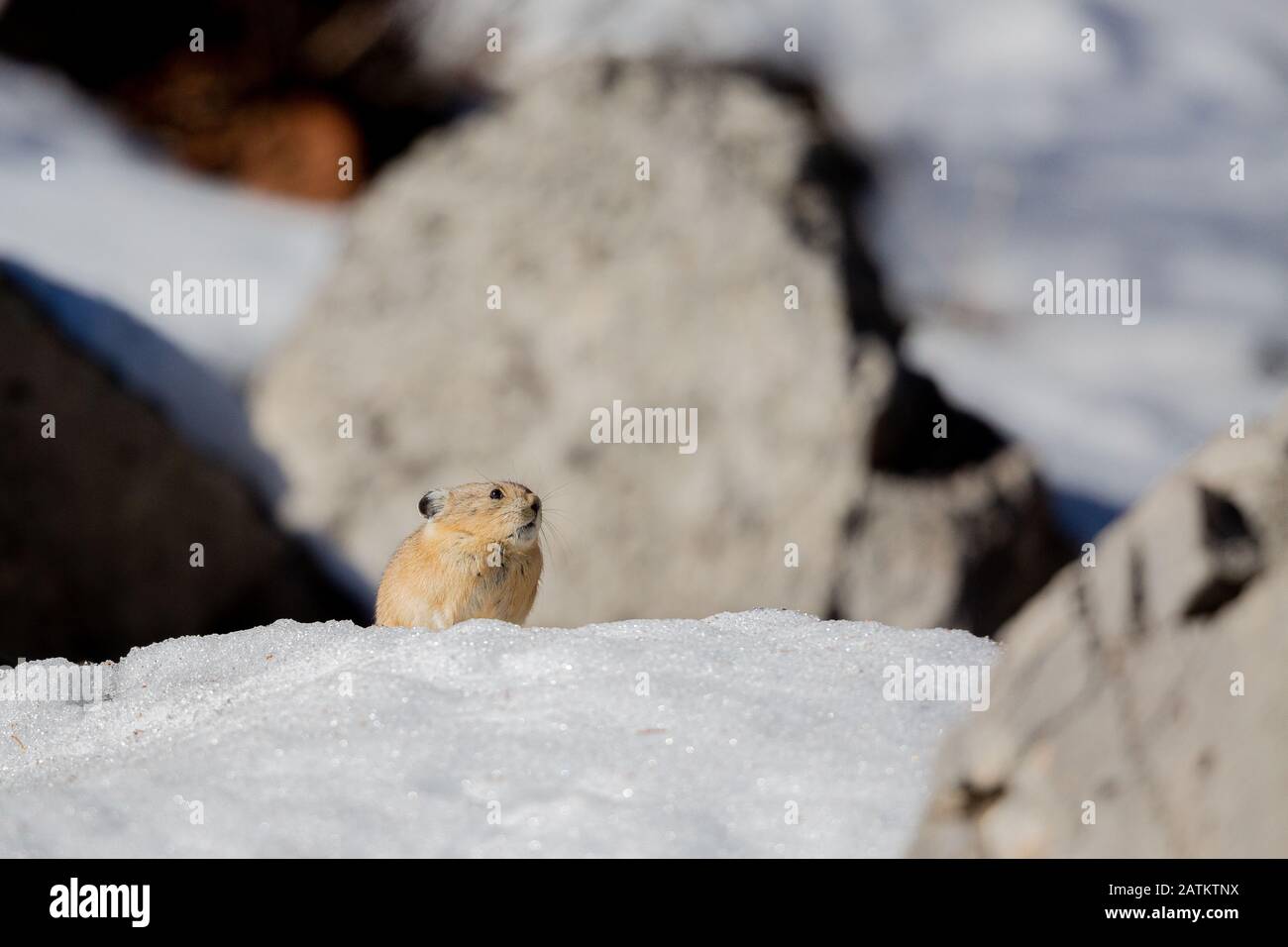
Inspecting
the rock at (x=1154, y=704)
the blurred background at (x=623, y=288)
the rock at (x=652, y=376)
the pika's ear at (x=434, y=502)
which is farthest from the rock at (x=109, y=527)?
the rock at (x=1154, y=704)

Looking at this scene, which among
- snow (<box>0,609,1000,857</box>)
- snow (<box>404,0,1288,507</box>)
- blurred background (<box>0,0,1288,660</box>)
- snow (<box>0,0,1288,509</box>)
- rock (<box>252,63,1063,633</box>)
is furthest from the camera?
snow (<box>404,0,1288,507</box>)

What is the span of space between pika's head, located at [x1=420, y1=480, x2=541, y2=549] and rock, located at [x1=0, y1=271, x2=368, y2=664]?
11.1ft

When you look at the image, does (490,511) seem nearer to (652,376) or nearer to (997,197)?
(652,376)

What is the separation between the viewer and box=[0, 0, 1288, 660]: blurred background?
9.24m

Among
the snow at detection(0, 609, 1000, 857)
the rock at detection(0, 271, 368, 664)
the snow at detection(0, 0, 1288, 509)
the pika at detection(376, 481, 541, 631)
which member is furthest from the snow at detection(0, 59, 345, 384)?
the snow at detection(0, 609, 1000, 857)

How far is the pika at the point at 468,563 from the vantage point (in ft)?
20.0

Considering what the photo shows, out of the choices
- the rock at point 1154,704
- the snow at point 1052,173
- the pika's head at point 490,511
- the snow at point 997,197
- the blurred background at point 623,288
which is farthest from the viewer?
the snow at point 1052,173

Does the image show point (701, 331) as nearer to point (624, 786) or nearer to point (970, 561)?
point (970, 561)

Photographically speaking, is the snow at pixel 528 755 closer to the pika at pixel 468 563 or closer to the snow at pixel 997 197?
the pika at pixel 468 563

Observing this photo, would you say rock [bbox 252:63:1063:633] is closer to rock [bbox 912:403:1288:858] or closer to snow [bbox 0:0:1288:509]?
snow [bbox 0:0:1288:509]

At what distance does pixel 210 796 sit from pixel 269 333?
25.7ft

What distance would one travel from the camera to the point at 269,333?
10984 millimetres

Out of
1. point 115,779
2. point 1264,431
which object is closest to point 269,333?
point 115,779

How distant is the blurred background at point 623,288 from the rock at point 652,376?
0.03 m
